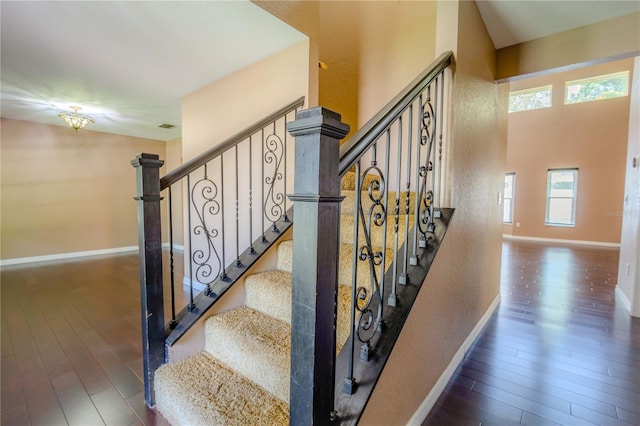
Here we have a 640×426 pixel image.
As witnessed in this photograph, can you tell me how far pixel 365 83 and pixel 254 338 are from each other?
285 centimetres

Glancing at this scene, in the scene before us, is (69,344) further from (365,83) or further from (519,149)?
(519,149)

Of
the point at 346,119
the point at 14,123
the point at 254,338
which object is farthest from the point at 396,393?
the point at 14,123

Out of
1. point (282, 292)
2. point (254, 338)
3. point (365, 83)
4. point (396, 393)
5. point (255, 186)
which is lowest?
point (396, 393)

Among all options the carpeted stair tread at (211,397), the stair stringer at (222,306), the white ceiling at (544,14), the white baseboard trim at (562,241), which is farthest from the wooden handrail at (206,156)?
the white baseboard trim at (562,241)

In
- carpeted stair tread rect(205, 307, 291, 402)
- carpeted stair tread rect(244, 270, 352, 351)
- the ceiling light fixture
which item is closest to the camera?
carpeted stair tread rect(205, 307, 291, 402)

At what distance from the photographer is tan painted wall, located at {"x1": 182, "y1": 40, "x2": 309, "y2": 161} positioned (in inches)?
99.5

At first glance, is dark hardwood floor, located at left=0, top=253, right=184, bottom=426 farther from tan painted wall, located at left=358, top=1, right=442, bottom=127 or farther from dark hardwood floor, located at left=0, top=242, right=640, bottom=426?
tan painted wall, located at left=358, top=1, right=442, bottom=127

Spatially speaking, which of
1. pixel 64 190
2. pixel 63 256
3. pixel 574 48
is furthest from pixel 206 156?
pixel 63 256

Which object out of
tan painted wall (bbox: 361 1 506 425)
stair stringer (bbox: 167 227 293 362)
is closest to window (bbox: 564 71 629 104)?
tan painted wall (bbox: 361 1 506 425)

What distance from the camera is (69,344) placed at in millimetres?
2311

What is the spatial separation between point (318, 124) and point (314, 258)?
1.24 feet

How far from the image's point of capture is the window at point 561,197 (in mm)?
7762

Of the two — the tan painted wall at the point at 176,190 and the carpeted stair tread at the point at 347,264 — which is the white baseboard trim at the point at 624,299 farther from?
the tan painted wall at the point at 176,190

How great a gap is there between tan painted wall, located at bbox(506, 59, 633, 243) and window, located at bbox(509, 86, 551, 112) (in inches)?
→ 5.2
